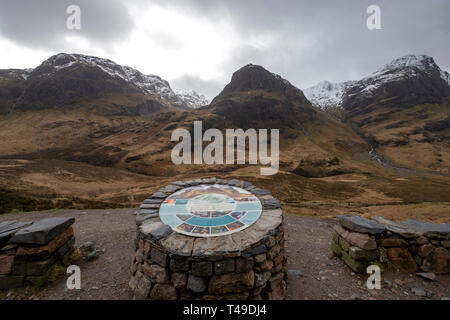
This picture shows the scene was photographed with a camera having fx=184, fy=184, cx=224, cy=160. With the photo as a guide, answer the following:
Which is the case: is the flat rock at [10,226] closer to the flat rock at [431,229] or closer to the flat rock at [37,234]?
the flat rock at [37,234]

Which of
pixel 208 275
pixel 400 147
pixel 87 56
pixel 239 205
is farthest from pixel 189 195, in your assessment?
pixel 87 56

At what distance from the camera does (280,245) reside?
415cm

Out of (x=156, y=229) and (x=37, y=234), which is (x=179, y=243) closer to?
(x=156, y=229)

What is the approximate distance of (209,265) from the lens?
3205 mm

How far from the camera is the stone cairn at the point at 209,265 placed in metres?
3.22

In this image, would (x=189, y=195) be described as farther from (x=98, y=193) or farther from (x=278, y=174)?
(x=278, y=174)

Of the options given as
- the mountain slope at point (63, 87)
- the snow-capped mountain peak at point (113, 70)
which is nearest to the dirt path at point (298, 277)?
the mountain slope at point (63, 87)

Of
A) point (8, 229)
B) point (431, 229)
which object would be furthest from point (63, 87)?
point (431, 229)

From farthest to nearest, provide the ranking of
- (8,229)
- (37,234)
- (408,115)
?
(408,115)
(8,229)
(37,234)

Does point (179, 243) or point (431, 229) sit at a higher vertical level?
point (179, 243)

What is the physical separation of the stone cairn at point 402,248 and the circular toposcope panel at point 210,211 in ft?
8.65

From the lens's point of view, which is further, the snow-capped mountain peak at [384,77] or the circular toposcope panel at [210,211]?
the snow-capped mountain peak at [384,77]

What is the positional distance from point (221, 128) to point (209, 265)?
1798 inches

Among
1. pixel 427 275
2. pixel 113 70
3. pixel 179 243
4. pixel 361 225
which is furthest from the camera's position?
pixel 113 70
